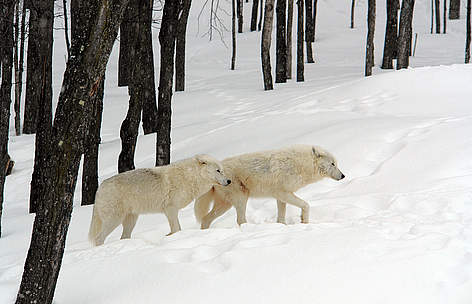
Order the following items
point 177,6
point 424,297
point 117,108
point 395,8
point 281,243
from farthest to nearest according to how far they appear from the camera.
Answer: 1. point 395,8
2. point 117,108
3. point 177,6
4. point 281,243
5. point 424,297

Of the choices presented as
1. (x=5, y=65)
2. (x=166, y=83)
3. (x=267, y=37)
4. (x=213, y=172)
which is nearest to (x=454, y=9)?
(x=267, y=37)

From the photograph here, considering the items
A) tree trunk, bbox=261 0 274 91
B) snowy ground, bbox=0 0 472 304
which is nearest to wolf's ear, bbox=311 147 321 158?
snowy ground, bbox=0 0 472 304

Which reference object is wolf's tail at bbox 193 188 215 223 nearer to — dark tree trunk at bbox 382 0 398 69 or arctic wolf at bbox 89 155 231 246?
arctic wolf at bbox 89 155 231 246

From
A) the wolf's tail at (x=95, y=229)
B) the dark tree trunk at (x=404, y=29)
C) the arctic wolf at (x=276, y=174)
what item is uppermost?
→ the dark tree trunk at (x=404, y=29)

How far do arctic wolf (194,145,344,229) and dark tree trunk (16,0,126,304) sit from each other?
3158 millimetres

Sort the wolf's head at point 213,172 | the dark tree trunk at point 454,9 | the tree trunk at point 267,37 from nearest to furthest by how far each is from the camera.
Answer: the wolf's head at point 213,172 < the tree trunk at point 267,37 < the dark tree trunk at point 454,9

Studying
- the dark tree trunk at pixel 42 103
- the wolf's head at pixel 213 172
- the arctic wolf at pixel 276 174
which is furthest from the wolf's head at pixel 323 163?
the dark tree trunk at pixel 42 103

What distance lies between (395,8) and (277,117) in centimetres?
1104

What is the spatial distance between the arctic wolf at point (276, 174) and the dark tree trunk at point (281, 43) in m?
12.5

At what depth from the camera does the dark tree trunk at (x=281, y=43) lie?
62.8 feet

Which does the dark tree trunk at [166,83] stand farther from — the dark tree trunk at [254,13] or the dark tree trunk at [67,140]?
the dark tree trunk at [254,13]

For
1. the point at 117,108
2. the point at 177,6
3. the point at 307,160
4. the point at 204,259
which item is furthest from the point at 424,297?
the point at 117,108

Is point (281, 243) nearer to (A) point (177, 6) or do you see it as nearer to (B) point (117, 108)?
(A) point (177, 6)

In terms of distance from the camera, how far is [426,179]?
774 cm
